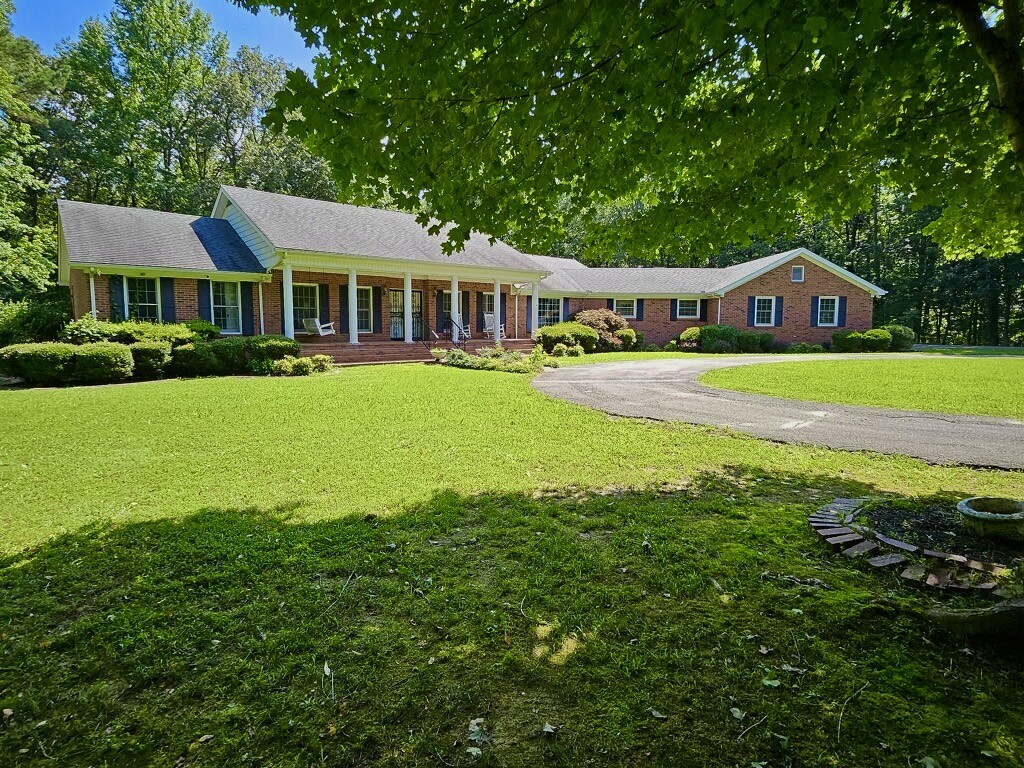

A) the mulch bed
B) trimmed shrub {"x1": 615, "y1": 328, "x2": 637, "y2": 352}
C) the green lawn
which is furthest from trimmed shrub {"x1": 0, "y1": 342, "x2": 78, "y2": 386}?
trimmed shrub {"x1": 615, "y1": 328, "x2": 637, "y2": 352}

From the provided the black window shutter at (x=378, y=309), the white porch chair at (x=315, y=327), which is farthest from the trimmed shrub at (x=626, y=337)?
the white porch chair at (x=315, y=327)

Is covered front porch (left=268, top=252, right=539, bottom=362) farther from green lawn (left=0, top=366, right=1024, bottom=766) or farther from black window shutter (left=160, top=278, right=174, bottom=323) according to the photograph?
green lawn (left=0, top=366, right=1024, bottom=766)

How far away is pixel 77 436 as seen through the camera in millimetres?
7691

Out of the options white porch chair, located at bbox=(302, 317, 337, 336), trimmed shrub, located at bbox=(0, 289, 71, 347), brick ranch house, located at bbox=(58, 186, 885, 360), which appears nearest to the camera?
brick ranch house, located at bbox=(58, 186, 885, 360)

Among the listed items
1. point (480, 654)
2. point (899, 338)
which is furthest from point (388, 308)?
point (899, 338)

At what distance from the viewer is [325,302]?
21.4 metres

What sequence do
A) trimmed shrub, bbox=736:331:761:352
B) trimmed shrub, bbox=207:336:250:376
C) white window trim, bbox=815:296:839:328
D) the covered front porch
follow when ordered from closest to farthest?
trimmed shrub, bbox=207:336:250:376 → the covered front porch → trimmed shrub, bbox=736:331:761:352 → white window trim, bbox=815:296:839:328

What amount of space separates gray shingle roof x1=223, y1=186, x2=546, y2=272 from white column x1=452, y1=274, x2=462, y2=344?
964mm

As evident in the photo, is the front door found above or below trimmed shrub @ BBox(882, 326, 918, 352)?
above

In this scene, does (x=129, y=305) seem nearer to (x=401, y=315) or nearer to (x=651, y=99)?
(x=401, y=315)

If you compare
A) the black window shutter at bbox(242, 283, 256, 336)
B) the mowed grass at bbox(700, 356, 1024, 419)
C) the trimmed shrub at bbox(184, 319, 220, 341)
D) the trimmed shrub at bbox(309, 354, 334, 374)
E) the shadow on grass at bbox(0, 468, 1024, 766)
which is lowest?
the shadow on grass at bbox(0, 468, 1024, 766)

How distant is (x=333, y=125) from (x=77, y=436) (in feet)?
23.2

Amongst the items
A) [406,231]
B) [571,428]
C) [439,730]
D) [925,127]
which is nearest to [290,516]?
[439,730]

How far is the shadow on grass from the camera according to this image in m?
2.29
